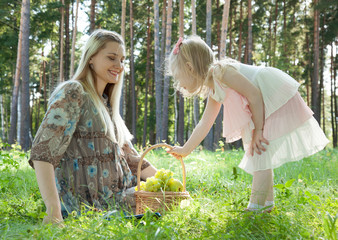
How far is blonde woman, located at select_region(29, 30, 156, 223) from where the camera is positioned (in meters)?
2.77

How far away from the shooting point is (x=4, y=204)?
3.08 meters

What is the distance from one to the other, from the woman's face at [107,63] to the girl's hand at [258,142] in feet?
4.92

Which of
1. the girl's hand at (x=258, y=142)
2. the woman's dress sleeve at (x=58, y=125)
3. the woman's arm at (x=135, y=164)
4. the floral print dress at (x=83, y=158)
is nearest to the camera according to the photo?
the girl's hand at (x=258, y=142)

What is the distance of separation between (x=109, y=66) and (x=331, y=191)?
2.40 m

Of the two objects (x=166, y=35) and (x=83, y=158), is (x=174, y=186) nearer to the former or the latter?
(x=83, y=158)

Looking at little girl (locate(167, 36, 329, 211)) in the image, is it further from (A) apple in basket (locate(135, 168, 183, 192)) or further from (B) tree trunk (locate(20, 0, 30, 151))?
(B) tree trunk (locate(20, 0, 30, 151))

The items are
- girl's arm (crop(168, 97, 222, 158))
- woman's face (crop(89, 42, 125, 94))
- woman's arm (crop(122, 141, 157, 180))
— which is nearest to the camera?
girl's arm (crop(168, 97, 222, 158))

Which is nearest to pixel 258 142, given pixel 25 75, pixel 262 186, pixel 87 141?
pixel 262 186

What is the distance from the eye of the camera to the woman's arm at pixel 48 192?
252 cm

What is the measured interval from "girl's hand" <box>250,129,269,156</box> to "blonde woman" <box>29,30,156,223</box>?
1254mm

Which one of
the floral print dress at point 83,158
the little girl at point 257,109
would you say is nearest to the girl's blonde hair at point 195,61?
the little girl at point 257,109

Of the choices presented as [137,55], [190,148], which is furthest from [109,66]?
[137,55]

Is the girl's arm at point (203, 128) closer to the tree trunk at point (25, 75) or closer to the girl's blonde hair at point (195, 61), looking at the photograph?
the girl's blonde hair at point (195, 61)

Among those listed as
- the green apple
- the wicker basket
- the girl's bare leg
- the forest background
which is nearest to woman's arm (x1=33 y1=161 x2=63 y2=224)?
the wicker basket
